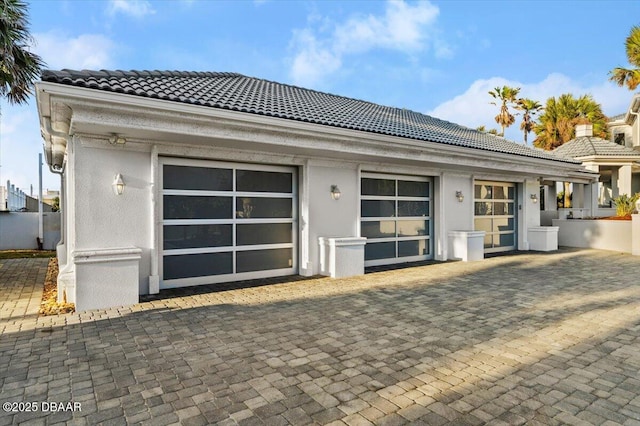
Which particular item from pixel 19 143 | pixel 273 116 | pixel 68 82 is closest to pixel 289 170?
pixel 273 116

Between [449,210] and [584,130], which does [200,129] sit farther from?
[584,130]

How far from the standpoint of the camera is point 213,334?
17.8 feet

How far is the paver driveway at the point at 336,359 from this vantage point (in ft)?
11.0

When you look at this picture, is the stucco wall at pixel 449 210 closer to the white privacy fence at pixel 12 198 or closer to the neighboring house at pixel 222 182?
the neighboring house at pixel 222 182

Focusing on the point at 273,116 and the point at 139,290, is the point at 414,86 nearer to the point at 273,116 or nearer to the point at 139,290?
the point at 273,116

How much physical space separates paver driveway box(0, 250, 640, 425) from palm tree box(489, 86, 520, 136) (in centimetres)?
3266

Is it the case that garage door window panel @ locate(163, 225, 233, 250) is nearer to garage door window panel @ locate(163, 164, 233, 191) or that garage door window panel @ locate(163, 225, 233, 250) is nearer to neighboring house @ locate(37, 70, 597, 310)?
neighboring house @ locate(37, 70, 597, 310)

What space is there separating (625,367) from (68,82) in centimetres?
861

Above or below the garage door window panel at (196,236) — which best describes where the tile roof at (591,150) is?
above

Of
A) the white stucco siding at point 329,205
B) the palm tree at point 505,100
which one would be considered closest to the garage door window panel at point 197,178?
the white stucco siding at point 329,205

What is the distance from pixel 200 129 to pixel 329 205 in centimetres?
419

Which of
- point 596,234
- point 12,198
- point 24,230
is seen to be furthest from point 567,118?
point 12,198

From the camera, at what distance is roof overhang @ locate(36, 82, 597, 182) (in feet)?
21.0

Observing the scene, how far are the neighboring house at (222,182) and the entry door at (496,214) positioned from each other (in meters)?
1.29
